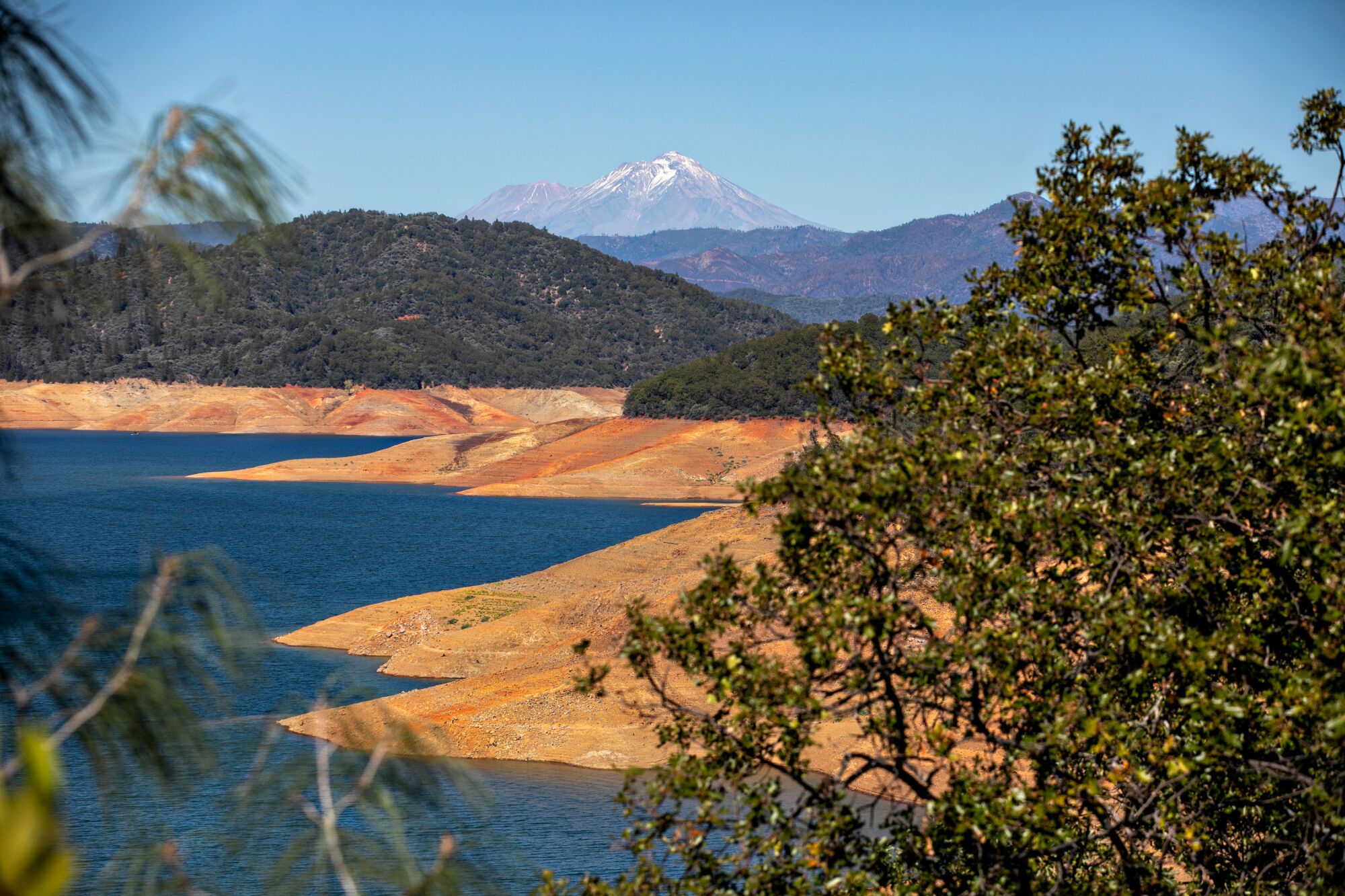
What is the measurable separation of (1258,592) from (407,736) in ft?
24.0

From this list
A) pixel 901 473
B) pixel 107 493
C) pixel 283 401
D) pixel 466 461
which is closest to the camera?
pixel 901 473

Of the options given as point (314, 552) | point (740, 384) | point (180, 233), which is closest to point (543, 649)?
point (314, 552)

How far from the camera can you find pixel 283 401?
17925 centimetres

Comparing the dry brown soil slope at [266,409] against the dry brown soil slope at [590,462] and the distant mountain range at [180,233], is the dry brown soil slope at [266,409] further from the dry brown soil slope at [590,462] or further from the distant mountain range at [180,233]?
the distant mountain range at [180,233]

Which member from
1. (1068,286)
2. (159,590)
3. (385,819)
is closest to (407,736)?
(385,819)

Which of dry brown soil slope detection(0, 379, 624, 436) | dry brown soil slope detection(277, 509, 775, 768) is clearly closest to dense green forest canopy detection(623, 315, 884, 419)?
dry brown soil slope detection(0, 379, 624, 436)

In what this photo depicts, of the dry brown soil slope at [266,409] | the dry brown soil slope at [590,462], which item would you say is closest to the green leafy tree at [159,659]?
the dry brown soil slope at [590,462]

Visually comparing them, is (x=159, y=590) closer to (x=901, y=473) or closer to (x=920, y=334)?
(x=901, y=473)

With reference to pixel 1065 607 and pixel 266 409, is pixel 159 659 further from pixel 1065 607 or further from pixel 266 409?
pixel 266 409

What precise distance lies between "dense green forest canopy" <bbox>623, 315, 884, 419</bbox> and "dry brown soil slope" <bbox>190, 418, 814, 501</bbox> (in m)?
3.12

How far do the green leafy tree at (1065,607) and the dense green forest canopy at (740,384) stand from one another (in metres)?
103

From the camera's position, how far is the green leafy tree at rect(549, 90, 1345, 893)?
27.9ft

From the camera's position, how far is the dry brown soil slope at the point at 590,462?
348ft

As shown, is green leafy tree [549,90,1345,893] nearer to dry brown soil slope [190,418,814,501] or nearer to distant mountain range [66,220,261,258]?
distant mountain range [66,220,261,258]
